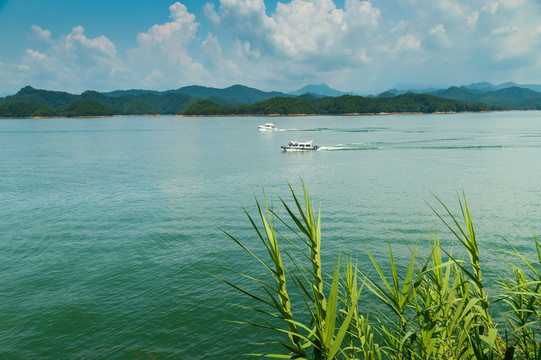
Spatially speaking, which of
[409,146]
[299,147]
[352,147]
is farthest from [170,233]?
[409,146]

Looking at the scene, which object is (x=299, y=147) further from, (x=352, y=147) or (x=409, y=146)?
(x=409, y=146)

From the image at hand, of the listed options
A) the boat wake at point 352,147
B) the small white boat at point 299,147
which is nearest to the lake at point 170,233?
the small white boat at point 299,147

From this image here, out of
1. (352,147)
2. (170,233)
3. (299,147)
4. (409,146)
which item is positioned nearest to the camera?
(170,233)

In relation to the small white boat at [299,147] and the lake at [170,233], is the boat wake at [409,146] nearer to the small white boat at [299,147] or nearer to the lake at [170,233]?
the small white boat at [299,147]

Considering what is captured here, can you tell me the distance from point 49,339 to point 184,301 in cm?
482

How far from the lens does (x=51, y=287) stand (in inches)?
601

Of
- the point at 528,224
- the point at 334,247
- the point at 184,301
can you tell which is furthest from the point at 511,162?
the point at 184,301

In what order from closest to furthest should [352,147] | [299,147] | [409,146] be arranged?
[299,147]
[409,146]
[352,147]

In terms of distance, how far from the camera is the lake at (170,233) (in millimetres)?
12023

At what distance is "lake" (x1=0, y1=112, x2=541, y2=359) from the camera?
12.0 meters

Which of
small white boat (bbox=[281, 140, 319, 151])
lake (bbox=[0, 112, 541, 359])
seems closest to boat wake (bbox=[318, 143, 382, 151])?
small white boat (bbox=[281, 140, 319, 151])

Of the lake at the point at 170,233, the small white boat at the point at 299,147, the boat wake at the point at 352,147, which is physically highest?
the small white boat at the point at 299,147

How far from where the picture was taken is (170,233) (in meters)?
22.1

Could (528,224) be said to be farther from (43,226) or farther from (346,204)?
(43,226)
